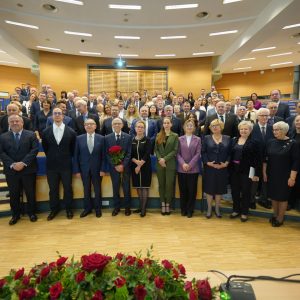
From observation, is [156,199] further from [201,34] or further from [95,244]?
[201,34]

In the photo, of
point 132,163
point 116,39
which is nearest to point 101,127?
point 132,163

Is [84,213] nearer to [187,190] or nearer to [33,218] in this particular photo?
[33,218]

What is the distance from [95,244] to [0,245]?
3.86 ft

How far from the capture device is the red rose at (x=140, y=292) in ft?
2.50

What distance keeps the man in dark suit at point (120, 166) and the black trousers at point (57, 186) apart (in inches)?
27.0

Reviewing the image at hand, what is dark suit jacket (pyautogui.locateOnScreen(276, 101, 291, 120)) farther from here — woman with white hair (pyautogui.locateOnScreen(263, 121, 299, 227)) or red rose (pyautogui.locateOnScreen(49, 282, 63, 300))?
red rose (pyautogui.locateOnScreen(49, 282, 63, 300))

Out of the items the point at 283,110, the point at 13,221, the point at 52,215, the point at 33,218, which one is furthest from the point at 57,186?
the point at 283,110

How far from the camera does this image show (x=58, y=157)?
374 cm

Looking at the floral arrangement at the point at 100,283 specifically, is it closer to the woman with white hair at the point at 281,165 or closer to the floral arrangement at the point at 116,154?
the floral arrangement at the point at 116,154

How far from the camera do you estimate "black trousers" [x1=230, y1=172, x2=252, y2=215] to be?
3.60 meters

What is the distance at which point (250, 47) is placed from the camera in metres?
9.91

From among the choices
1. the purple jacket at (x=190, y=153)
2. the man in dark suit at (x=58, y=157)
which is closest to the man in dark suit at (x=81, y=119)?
the man in dark suit at (x=58, y=157)

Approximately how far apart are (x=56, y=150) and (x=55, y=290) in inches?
126

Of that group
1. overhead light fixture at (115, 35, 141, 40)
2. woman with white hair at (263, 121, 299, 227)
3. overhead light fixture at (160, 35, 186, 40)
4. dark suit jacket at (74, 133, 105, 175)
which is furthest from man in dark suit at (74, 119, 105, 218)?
overhead light fixture at (160, 35, 186, 40)
